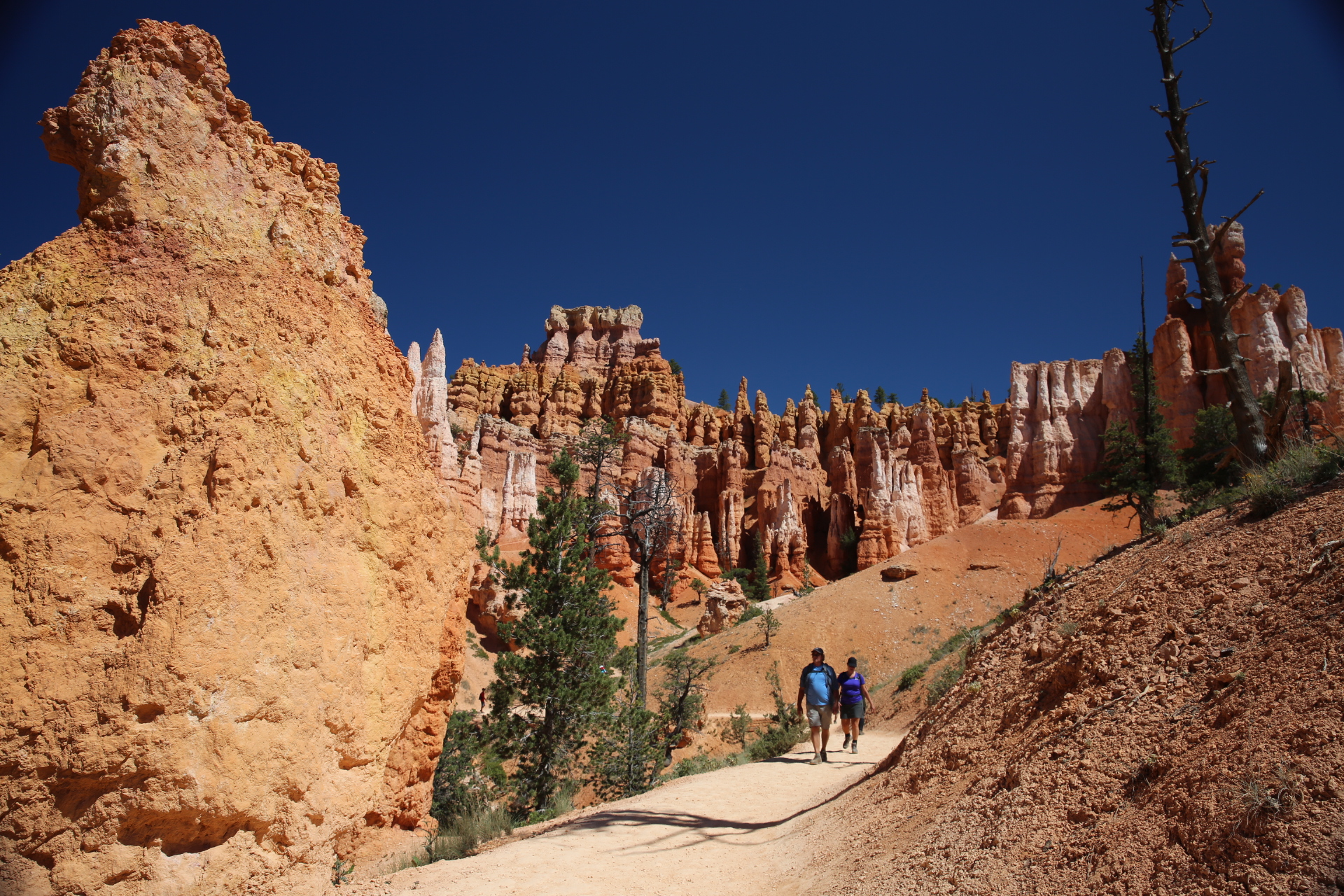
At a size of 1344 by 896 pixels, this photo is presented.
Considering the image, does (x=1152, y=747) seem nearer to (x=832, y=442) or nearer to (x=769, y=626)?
(x=769, y=626)

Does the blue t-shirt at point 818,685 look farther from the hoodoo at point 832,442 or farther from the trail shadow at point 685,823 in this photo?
the hoodoo at point 832,442

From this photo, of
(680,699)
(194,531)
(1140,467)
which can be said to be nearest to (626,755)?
(680,699)

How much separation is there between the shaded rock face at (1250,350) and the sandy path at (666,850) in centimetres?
4167

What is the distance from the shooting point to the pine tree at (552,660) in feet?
45.4

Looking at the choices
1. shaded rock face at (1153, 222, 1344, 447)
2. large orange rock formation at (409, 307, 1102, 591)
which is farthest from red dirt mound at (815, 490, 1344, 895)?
shaded rock face at (1153, 222, 1344, 447)

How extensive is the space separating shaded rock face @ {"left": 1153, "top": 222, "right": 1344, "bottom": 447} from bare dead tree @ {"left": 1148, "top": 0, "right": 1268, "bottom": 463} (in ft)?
120

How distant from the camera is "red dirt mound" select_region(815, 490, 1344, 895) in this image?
308 centimetres

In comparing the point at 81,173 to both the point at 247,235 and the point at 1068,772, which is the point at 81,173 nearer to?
the point at 247,235

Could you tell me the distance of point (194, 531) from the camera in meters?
4.67

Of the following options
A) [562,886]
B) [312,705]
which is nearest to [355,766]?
[312,705]

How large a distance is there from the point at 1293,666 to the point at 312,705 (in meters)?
Result: 6.08

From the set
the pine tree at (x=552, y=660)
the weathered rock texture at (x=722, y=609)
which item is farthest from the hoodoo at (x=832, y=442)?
the pine tree at (x=552, y=660)

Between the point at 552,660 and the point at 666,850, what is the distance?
8.57 metres

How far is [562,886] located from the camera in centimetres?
526
